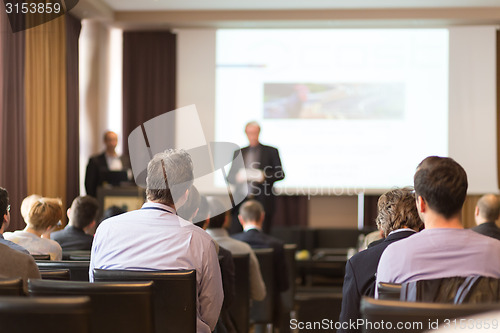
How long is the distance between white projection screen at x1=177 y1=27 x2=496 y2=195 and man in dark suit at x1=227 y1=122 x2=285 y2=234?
1205 millimetres

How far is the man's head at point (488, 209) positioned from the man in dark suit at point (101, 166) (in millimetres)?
4048

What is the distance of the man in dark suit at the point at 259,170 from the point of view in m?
6.20

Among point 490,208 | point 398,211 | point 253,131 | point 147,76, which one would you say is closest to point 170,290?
point 398,211

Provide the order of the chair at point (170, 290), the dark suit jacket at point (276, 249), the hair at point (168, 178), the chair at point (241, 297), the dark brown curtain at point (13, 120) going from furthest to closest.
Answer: the dark brown curtain at point (13, 120)
the dark suit jacket at point (276, 249)
the chair at point (241, 297)
the hair at point (168, 178)
the chair at point (170, 290)

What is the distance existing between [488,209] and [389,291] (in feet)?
8.21

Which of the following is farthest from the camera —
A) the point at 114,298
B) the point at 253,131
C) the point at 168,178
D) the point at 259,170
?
the point at 253,131

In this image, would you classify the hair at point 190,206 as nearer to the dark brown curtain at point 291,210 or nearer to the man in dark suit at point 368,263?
the man in dark suit at point 368,263

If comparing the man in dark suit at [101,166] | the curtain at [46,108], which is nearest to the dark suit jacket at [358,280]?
the curtain at [46,108]

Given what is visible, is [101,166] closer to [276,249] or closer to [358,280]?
[276,249]

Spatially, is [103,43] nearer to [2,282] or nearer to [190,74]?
[190,74]

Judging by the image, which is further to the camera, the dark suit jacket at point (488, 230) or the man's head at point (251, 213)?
the man's head at point (251, 213)

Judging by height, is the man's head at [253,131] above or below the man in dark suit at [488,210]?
above

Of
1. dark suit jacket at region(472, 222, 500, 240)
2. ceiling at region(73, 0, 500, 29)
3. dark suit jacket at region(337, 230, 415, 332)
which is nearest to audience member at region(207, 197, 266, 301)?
dark suit jacket at region(472, 222, 500, 240)

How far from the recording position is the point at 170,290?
6.46 feet
